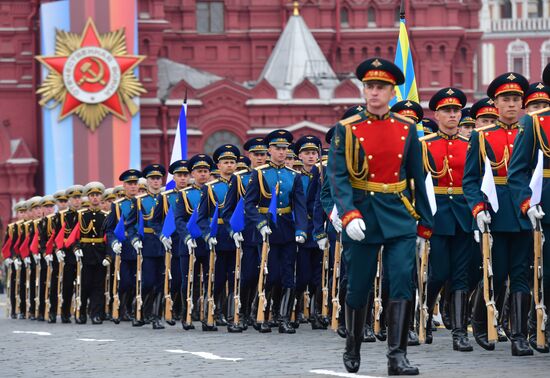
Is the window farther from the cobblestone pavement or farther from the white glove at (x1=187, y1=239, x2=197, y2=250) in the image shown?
the cobblestone pavement

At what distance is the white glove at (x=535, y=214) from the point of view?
1113cm

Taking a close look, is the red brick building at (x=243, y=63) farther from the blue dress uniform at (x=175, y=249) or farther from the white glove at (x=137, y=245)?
the blue dress uniform at (x=175, y=249)

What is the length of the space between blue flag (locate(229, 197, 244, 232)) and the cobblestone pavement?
1.03 meters

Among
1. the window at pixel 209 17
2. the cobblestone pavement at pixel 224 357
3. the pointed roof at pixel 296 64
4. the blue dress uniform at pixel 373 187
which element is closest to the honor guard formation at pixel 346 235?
the blue dress uniform at pixel 373 187

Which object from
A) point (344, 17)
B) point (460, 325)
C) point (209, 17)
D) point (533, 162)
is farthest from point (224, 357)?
point (209, 17)

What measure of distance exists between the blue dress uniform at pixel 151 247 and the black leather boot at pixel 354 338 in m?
7.73

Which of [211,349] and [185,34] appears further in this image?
[185,34]

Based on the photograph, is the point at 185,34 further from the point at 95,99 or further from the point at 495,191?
A: the point at 495,191

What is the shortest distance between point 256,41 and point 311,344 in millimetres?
40479

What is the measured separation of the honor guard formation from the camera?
10.2 meters

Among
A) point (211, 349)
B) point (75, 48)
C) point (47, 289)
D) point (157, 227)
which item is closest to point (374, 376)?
point (211, 349)

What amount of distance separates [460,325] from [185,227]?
19.3ft

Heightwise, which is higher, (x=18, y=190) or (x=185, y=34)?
(x=185, y=34)

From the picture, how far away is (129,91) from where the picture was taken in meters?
Answer: 47.8
